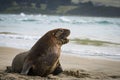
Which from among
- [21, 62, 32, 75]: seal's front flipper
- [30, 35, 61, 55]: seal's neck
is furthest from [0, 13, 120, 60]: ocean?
[21, 62, 32, 75]: seal's front flipper

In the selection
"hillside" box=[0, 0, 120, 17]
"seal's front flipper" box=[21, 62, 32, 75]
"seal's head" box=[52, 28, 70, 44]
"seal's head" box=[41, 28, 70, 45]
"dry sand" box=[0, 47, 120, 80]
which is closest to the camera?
"seal's front flipper" box=[21, 62, 32, 75]

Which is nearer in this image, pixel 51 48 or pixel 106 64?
pixel 51 48

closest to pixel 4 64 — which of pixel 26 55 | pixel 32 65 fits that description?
pixel 26 55

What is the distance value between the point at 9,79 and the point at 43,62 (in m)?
0.68

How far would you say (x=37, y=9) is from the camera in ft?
236

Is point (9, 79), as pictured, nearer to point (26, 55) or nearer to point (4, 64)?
point (26, 55)

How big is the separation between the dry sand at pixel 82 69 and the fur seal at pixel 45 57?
149 mm

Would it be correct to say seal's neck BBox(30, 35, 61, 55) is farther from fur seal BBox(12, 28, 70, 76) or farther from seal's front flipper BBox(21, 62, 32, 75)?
seal's front flipper BBox(21, 62, 32, 75)

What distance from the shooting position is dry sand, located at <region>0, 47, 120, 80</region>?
6305 mm

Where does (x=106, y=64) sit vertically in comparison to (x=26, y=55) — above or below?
below

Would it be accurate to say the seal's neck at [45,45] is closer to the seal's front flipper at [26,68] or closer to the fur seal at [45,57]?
the fur seal at [45,57]

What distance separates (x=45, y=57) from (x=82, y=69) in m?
1.84

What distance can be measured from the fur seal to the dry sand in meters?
0.15

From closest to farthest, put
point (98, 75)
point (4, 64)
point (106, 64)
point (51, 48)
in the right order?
point (51, 48) → point (98, 75) → point (4, 64) → point (106, 64)
